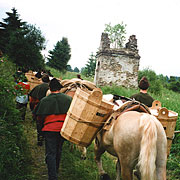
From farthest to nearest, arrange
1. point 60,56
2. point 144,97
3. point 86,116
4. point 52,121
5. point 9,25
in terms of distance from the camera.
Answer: point 60,56, point 9,25, point 144,97, point 52,121, point 86,116

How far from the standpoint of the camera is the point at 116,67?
1836 centimetres

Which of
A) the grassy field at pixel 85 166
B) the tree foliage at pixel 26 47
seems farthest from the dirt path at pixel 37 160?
the tree foliage at pixel 26 47

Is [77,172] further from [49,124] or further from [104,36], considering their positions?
[104,36]

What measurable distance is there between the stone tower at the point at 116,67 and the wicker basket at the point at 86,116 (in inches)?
587

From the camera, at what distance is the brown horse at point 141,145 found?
2555 mm

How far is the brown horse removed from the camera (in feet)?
8.38

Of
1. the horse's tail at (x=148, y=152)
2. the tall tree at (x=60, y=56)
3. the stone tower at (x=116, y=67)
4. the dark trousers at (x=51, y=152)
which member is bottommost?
the dark trousers at (x=51, y=152)

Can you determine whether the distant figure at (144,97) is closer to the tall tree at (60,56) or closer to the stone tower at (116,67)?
the stone tower at (116,67)

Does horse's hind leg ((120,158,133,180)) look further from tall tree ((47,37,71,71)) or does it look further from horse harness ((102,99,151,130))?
tall tree ((47,37,71,71))

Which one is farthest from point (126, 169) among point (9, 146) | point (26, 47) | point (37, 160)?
point (26, 47)

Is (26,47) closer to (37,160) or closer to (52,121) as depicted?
(37,160)

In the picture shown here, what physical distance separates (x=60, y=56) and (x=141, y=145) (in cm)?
4186

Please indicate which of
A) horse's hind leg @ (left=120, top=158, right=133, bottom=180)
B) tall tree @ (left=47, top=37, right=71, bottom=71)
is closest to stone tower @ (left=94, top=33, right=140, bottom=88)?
horse's hind leg @ (left=120, top=158, right=133, bottom=180)

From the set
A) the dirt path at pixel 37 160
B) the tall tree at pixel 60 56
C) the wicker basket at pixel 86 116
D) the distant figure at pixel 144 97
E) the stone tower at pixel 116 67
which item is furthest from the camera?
the tall tree at pixel 60 56
